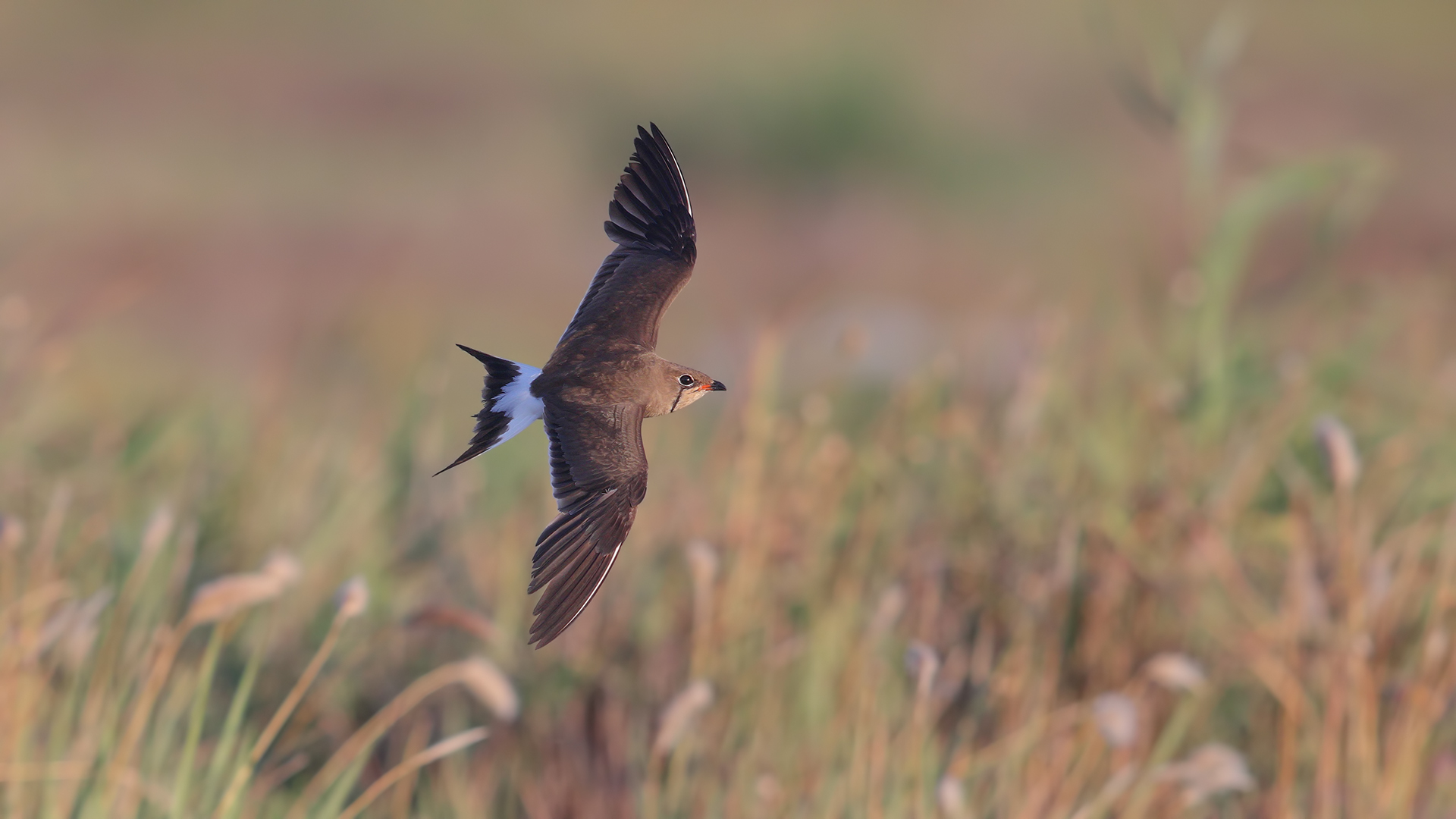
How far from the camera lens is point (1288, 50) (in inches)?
484

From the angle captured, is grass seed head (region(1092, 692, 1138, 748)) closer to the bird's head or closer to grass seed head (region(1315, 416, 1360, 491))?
grass seed head (region(1315, 416, 1360, 491))

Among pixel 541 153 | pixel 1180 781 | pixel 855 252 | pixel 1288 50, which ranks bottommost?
pixel 1180 781

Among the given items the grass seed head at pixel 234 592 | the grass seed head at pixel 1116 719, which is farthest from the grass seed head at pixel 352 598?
the grass seed head at pixel 1116 719

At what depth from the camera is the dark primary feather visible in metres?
1.52

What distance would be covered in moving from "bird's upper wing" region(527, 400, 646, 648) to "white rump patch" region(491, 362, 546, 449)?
2 centimetres

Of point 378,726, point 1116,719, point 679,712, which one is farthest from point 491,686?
point 1116,719

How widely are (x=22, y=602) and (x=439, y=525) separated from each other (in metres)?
0.74

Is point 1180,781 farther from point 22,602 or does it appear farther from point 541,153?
point 541,153

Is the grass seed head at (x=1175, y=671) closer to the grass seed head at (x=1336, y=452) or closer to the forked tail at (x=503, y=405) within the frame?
the grass seed head at (x=1336, y=452)

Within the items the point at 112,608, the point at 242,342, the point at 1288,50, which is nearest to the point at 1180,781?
the point at 112,608

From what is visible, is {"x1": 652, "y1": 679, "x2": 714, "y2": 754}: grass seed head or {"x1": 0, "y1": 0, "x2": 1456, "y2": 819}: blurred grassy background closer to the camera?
{"x1": 652, "y1": 679, "x2": 714, "y2": 754}: grass seed head

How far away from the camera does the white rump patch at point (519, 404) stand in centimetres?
155

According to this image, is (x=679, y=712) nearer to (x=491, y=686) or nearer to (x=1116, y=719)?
(x=491, y=686)

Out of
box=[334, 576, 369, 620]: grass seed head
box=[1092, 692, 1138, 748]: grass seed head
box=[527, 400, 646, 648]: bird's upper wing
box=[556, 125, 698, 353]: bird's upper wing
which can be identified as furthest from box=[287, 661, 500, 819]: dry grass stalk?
box=[1092, 692, 1138, 748]: grass seed head
